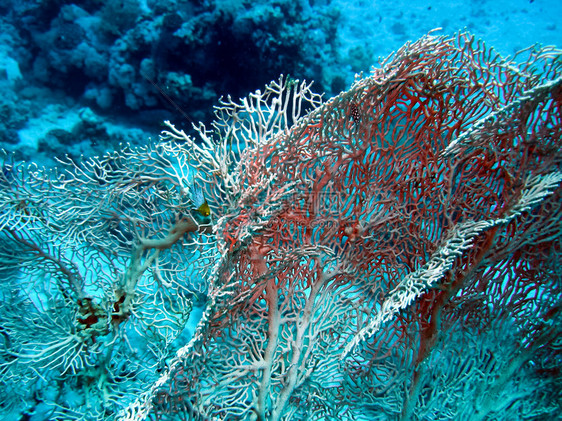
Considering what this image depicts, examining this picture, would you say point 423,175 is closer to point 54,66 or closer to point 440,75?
point 440,75

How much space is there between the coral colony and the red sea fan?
17 millimetres

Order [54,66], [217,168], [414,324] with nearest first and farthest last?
[217,168] → [414,324] → [54,66]

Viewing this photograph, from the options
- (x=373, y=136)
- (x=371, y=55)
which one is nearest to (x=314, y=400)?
(x=373, y=136)

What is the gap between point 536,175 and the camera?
2359 mm

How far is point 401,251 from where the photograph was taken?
9.02 ft

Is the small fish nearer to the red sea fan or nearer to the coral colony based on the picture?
the coral colony

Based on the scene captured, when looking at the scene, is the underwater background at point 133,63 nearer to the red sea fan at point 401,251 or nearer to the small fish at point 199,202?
the small fish at point 199,202

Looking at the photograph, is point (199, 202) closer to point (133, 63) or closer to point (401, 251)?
point (401, 251)

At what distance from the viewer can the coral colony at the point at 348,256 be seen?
7.60ft

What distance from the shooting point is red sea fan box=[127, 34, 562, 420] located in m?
2.29

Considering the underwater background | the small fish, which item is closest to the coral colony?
the small fish

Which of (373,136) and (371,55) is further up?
(371,55)

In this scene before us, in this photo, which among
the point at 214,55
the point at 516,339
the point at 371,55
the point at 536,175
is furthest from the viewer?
the point at 371,55

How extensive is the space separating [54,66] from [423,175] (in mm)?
11608
